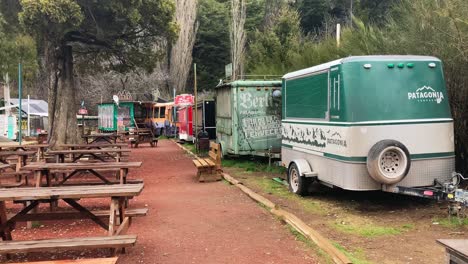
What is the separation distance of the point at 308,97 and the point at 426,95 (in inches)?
86.5

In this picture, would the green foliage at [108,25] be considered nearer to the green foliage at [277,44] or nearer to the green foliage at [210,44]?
the green foliage at [277,44]

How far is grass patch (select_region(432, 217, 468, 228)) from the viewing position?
21.3 ft

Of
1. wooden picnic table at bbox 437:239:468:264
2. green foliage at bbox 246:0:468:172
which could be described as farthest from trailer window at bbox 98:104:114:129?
wooden picnic table at bbox 437:239:468:264

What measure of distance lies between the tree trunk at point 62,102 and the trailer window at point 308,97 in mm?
8099

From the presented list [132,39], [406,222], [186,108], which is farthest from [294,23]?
[406,222]

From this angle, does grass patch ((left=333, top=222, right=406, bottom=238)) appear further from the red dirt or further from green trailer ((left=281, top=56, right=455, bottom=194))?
the red dirt

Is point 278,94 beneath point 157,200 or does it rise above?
above

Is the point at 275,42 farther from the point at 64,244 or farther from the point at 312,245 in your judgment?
the point at 64,244

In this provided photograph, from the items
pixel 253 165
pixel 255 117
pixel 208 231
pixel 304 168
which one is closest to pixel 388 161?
pixel 304 168

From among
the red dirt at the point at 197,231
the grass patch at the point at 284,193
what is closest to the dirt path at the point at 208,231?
the red dirt at the point at 197,231

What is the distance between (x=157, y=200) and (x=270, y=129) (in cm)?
522

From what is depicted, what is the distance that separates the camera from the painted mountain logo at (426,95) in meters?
7.30

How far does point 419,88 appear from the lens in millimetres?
7320

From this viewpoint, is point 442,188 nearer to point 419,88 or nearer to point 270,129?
point 419,88
